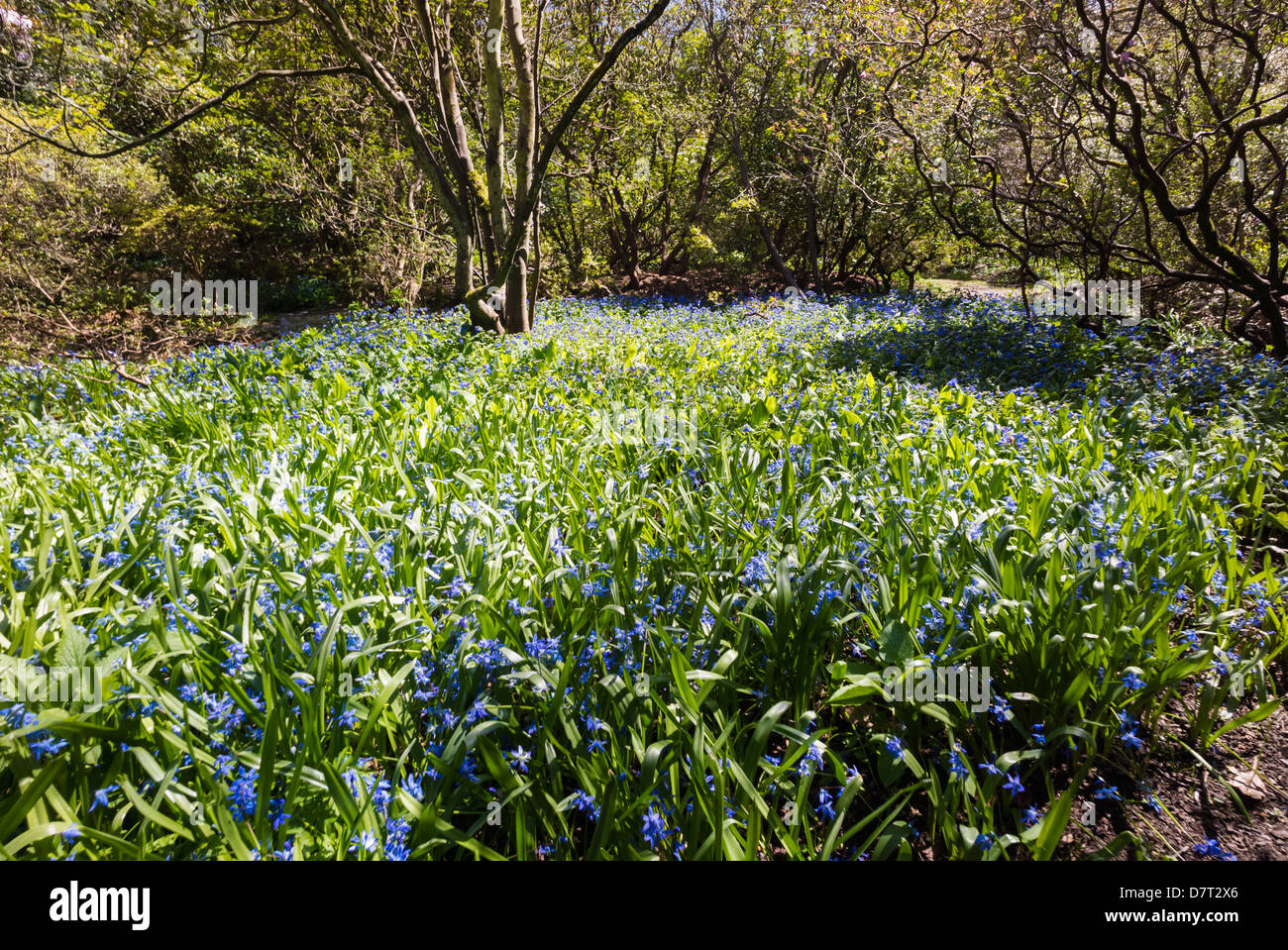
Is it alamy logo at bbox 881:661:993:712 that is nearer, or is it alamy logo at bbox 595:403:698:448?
alamy logo at bbox 881:661:993:712

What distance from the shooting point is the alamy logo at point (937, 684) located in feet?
5.15

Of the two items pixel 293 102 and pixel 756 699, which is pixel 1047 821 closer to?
pixel 756 699

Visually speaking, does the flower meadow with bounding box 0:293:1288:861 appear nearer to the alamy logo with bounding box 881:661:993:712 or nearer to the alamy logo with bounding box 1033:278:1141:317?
the alamy logo with bounding box 881:661:993:712

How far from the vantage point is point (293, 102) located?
11188mm

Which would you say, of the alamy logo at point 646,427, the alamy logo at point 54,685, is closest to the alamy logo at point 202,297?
the alamy logo at point 646,427

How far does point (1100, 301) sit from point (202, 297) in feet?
52.8

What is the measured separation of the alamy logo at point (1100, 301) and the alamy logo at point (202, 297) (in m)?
13.0

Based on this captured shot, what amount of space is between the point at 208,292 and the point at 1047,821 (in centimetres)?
1754

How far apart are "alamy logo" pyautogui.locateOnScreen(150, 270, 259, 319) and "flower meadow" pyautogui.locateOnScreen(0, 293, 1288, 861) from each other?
397 inches

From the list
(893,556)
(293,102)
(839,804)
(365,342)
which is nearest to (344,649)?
(839,804)
